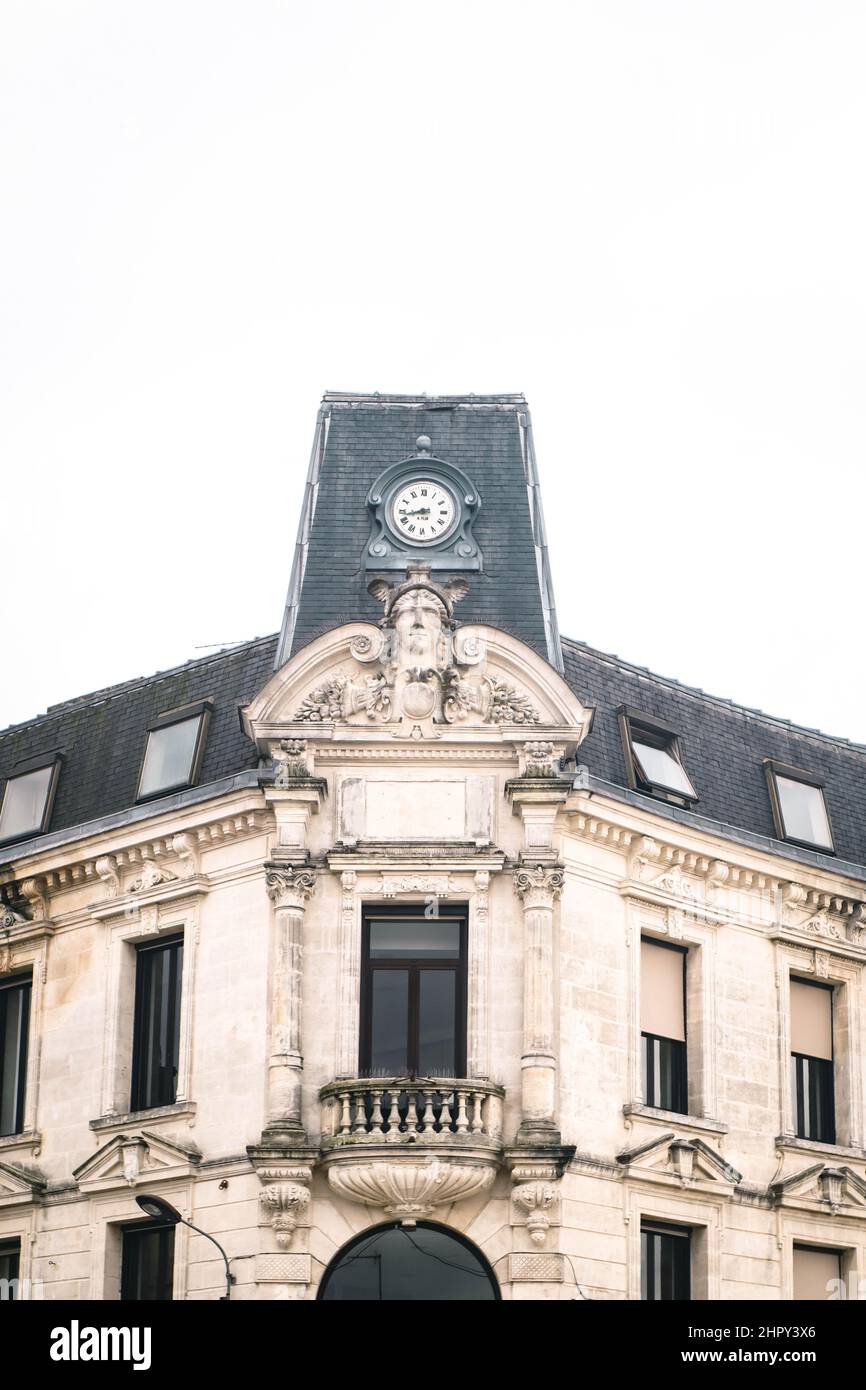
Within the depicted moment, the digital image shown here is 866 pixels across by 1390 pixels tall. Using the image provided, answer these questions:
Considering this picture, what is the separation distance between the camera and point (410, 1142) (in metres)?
36.3

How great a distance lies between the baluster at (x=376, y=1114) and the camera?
36.5m

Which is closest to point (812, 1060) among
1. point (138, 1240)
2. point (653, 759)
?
point (653, 759)

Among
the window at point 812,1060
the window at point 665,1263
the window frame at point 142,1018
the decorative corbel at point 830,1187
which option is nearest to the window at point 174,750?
the window frame at point 142,1018

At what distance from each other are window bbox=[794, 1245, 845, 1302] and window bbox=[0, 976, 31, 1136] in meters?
12.5

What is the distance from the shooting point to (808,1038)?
42.5 m

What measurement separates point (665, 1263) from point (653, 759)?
8115 mm

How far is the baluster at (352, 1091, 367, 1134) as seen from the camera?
36562mm

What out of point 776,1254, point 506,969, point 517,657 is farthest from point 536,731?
point 776,1254

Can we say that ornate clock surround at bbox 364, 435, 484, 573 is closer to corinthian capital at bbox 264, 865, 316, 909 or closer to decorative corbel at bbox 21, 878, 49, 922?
corinthian capital at bbox 264, 865, 316, 909

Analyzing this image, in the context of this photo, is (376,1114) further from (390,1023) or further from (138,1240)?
(138,1240)

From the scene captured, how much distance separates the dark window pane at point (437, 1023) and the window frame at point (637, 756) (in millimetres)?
4981
